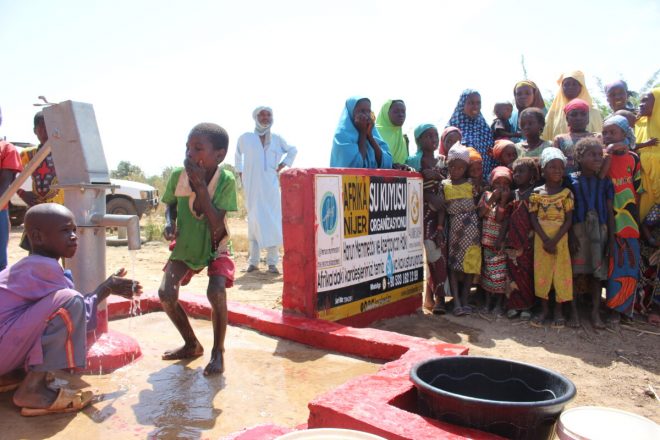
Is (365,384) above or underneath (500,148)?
underneath

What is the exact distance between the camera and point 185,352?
3342 mm

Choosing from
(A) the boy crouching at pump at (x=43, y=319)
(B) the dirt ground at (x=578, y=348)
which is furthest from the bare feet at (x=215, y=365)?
(B) the dirt ground at (x=578, y=348)

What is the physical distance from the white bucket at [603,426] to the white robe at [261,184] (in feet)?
18.7

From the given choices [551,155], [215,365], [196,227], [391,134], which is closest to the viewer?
[215,365]

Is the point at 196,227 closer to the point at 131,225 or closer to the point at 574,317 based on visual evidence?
the point at 131,225

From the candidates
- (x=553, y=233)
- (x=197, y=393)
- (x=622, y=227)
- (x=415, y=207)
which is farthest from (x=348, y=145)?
(x=197, y=393)

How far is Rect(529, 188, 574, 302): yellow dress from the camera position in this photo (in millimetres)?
4520

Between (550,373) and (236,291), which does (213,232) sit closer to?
(550,373)

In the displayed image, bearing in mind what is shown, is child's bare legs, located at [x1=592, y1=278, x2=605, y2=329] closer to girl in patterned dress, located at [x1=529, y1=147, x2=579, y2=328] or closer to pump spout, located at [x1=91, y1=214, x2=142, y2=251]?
girl in patterned dress, located at [x1=529, y1=147, x2=579, y2=328]

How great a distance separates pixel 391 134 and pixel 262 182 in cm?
246

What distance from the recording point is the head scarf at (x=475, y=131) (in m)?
5.51

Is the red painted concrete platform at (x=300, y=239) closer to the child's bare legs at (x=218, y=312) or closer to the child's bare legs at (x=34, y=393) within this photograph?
the child's bare legs at (x=218, y=312)

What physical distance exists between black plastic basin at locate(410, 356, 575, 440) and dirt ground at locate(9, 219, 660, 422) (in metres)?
1.00

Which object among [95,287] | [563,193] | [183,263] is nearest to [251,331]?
[183,263]
